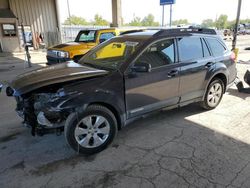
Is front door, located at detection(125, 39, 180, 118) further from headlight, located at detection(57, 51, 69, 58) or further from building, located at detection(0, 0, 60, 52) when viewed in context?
building, located at detection(0, 0, 60, 52)

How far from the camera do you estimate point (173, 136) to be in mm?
3754

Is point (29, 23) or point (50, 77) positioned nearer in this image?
point (50, 77)

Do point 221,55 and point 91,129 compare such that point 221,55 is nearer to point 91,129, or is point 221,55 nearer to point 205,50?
point 205,50

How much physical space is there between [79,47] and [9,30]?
12.1 metres

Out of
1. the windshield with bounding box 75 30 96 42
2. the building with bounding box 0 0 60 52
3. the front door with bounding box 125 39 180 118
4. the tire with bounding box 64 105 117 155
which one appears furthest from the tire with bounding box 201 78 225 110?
the building with bounding box 0 0 60 52

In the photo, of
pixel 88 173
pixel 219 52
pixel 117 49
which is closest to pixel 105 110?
pixel 88 173

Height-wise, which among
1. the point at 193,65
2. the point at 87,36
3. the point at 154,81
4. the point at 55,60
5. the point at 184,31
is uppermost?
the point at 184,31

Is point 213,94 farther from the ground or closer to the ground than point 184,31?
closer to the ground

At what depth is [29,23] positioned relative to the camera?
59.9 ft

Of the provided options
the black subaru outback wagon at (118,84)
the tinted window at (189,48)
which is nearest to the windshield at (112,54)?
the black subaru outback wagon at (118,84)

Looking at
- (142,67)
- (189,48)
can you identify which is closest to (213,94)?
(189,48)

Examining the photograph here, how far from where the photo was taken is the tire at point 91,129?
3.02m

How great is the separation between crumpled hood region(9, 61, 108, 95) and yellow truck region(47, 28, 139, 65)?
405 cm

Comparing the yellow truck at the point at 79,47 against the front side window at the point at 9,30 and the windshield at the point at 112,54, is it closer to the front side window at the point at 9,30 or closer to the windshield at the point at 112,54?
the windshield at the point at 112,54
